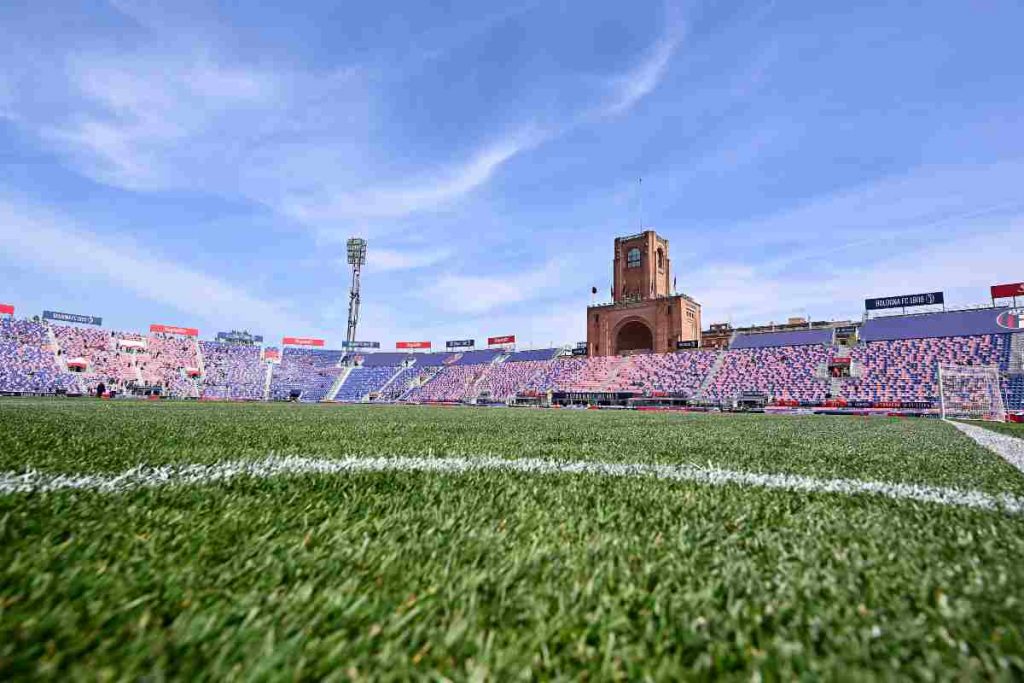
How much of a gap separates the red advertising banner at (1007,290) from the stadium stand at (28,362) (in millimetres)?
70302

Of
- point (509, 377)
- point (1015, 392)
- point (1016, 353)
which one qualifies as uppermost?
point (1016, 353)

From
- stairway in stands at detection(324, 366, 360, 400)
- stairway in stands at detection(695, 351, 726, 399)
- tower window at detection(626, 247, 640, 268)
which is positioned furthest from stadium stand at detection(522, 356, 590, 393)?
stairway in stands at detection(324, 366, 360, 400)

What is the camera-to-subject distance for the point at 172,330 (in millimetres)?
53000

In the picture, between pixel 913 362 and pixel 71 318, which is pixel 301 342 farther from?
pixel 913 362

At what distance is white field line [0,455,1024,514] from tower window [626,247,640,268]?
50338 millimetres

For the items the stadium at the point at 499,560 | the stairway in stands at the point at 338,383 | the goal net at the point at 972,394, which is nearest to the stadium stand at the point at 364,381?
the stairway in stands at the point at 338,383

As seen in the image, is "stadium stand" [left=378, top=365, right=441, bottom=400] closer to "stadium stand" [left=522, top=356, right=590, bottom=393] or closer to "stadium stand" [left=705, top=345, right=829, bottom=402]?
"stadium stand" [left=522, top=356, right=590, bottom=393]

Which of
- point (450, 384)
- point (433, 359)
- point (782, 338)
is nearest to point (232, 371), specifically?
point (433, 359)

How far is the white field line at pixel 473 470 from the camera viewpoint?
2.19 meters

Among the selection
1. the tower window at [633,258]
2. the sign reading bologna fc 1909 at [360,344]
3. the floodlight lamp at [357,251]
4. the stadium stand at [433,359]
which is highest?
the floodlight lamp at [357,251]

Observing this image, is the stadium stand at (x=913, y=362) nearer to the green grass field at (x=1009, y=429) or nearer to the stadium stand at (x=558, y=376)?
the green grass field at (x=1009, y=429)

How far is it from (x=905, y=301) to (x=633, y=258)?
2337 cm

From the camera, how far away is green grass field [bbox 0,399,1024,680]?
0.84 metres

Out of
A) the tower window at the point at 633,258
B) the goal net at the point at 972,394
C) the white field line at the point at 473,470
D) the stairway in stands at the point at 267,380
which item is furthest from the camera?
the tower window at the point at 633,258
